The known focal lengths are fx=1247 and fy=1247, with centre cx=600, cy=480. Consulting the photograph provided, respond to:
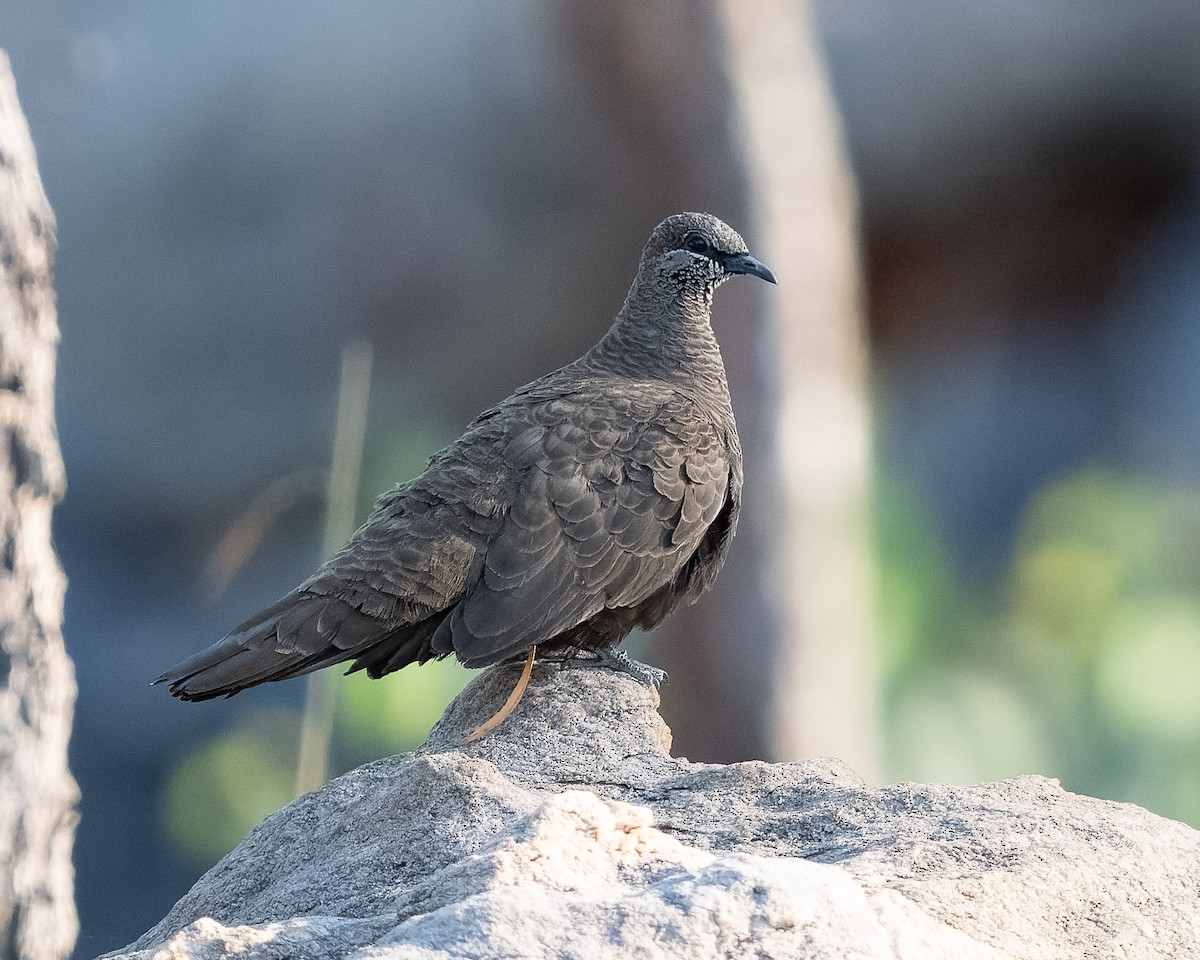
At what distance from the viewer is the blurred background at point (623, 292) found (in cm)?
432

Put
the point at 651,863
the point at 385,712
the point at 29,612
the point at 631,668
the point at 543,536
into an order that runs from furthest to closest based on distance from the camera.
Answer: the point at 385,712 < the point at 29,612 < the point at 631,668 < the point at 543,536 < the point at 651,863

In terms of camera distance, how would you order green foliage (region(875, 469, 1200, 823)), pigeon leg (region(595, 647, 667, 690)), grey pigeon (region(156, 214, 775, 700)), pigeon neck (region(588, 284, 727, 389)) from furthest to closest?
green foliage (region(875, 469, 1200, 823)) < pigeon neck (region(588, 284, 727, 389)) < pigeon leg (region(595, 647, 667, 690)) < grey pigeon (region(156, 214, 775, 700))

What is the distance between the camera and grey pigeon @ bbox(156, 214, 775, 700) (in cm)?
269

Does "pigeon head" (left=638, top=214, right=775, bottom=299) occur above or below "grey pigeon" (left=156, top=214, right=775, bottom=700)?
above

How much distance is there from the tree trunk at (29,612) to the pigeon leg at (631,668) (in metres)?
2.03

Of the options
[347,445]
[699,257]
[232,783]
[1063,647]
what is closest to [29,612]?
[232,783]

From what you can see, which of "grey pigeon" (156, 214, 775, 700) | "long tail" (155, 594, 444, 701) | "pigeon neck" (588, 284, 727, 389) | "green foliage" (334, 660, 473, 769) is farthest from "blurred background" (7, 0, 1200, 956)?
"long tail" (155, 594, 444, 701)

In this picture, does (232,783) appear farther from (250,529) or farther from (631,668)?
(631,668)

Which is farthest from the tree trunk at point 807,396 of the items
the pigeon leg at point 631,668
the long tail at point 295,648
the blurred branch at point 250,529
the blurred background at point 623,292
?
the long tail at point 295,648

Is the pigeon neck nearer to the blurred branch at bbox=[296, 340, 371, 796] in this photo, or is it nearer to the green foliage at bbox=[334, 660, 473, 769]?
the blurred branch at bbox=[296, 340, 371, 796]

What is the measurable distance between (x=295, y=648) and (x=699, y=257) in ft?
4.78

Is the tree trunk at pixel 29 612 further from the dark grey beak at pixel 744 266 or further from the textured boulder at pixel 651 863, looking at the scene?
the dark grey beak at pixel 744 266

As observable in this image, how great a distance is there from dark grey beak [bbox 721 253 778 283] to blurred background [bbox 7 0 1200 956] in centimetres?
125

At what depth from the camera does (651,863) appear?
1.56 meters
